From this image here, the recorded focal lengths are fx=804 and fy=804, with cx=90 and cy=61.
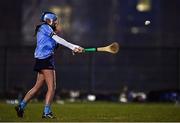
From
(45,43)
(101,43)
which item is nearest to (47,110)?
(45,43)

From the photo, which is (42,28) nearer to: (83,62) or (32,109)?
(32,109)

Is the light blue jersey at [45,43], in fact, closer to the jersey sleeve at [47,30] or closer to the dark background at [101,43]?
the jersey sleeve at [47,30]

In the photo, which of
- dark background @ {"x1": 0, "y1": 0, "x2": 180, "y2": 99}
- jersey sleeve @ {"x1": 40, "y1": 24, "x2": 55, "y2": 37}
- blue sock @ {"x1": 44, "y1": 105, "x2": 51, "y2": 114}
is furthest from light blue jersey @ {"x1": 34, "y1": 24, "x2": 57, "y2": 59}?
dark background @ {"x1": 0, "y1": 0, "x2": 180, "y2": 99}

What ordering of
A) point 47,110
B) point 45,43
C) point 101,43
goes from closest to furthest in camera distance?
point 47,110 < point 45,43 < point 101,43

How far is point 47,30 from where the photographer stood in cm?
1270

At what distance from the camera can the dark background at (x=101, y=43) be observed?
20.3 meters

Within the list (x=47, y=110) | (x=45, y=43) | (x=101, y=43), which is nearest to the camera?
(x=47, y=110)

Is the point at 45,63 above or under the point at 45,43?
under

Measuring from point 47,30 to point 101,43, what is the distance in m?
7.55

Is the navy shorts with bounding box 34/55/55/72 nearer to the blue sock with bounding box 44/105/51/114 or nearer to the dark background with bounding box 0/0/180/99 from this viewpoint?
the blue sock with bounding box 44/105/51/114

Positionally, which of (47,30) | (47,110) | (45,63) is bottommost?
(47,110)

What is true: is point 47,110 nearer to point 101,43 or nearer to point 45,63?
point 45,63

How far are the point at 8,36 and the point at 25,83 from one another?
1.30 metres

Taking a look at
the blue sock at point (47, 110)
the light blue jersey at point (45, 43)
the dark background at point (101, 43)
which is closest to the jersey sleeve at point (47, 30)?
the light blue jersey at point (45, 43)
